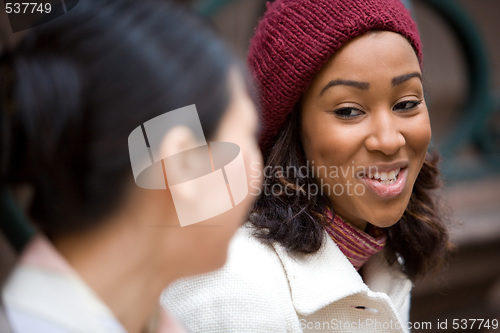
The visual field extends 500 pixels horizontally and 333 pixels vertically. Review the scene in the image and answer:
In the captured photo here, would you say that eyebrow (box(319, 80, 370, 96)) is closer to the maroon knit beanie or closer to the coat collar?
the maroon knit beanie

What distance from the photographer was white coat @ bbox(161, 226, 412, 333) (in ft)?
4.41

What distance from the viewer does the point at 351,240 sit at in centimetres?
157

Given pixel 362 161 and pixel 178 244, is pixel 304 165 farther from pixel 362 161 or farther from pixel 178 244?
→ pixel 178 244

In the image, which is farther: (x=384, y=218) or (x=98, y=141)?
(x=384, y=218)

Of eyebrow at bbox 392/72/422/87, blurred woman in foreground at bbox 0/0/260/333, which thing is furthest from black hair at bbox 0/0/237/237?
eyebrow at bbox 392/72/422/87

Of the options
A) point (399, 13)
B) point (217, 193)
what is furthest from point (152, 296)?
point (399, 13)

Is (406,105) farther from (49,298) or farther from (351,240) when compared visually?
(49,298)

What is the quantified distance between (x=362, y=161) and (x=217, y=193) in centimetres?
44

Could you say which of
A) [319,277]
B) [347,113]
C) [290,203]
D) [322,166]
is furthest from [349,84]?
[319,277]

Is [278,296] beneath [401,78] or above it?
beneath

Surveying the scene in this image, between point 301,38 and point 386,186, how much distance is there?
426mm

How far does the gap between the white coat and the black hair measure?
1.56ft

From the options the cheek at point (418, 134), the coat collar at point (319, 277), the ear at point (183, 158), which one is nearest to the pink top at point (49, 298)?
the ear at point (183, 158)

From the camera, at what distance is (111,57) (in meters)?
0.94
